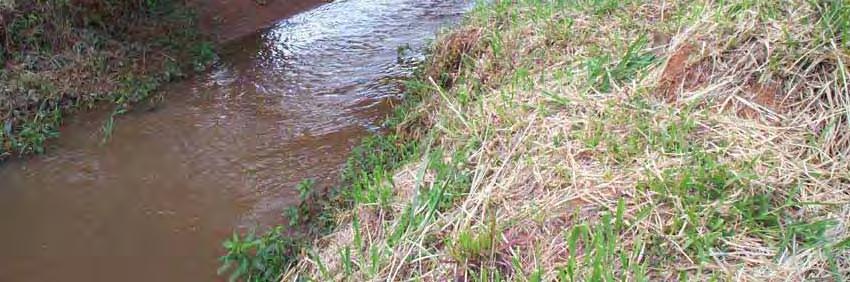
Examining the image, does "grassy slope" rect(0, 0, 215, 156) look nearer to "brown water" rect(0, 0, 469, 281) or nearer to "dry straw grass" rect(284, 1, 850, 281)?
"brown water" rect(0, 0, 469, 281)

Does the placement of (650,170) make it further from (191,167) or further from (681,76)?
(191,167)

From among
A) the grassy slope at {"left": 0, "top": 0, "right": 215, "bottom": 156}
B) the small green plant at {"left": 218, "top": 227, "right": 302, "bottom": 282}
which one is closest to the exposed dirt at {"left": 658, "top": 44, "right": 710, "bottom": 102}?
the small green plant at {"left": 218, "top": 227, "right": 302, "bottom": 282}

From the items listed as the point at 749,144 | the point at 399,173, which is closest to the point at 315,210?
the point at 399,173

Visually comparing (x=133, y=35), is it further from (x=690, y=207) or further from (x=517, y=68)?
(x=690, y=207)

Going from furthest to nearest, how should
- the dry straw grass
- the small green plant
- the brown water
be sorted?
the brown water
the small green plant
the dry straw grass

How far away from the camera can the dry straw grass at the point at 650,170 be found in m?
1.73

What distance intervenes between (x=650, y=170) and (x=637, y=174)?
0.14ft

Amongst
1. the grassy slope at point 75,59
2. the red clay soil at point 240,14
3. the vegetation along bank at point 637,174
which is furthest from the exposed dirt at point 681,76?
the red clay soil at point 240,14

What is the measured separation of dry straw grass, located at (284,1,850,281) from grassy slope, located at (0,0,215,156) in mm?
2559

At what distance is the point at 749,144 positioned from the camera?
78.8 inches

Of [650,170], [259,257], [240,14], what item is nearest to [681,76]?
[650,170]

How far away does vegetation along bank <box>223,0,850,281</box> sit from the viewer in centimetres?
174

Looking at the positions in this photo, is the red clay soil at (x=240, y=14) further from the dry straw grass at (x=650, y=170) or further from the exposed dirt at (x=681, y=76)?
the exposed dirt at (x=681, y=76)

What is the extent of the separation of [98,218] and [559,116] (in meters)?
2.45
